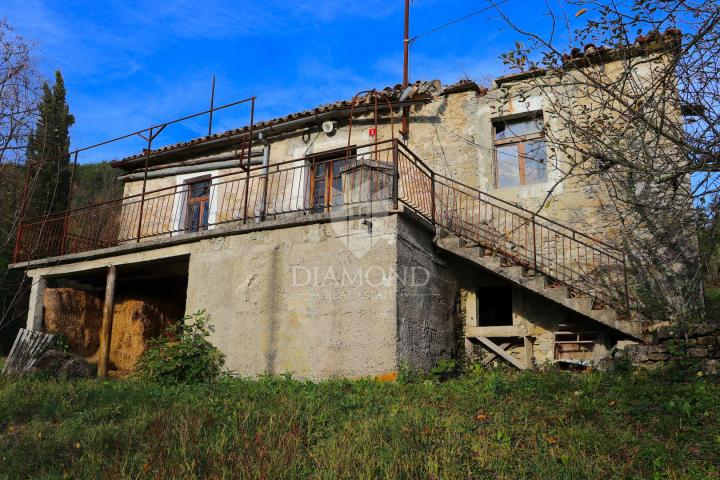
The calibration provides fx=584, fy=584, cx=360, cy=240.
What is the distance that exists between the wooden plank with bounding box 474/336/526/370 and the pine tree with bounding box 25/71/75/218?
522 inches

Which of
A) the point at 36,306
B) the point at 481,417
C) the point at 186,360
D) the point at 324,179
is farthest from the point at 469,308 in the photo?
the point at 36,306

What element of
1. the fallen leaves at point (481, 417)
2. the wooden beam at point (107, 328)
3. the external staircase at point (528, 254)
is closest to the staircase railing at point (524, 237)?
the external staircase at point (528, 254)

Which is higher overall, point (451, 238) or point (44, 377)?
point (451, 238)

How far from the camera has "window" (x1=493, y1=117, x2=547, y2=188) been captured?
1034cm

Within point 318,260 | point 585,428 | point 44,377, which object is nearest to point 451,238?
point 318,260

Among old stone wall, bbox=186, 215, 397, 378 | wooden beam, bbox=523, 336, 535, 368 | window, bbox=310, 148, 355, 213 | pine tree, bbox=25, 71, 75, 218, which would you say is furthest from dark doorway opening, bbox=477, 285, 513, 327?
pine tree, bbox=25, 71, 75, 218

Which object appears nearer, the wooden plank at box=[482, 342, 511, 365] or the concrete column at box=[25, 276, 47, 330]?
the wooden plank at box=[482, 342, 511, 365]

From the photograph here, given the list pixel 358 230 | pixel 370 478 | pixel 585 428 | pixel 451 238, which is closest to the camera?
pixel 370 478

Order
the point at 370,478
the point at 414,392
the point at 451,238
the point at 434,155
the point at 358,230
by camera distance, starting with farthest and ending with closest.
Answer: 1. the point at 434,155
2. the point at 451,238
3. the point at 358,230
4. the point at 414,392
5. the point at 370,478

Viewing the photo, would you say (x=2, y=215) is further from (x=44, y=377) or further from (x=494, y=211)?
(x=494, y=211)

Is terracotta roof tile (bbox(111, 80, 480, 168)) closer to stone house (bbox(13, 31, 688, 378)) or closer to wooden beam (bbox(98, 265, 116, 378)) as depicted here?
stone house (bbox(13, 31, 688, 378))

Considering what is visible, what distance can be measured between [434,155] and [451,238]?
240 cm

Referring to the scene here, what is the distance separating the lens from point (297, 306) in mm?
8680

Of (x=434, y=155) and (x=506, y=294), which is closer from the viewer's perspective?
(x=506, y=294)
